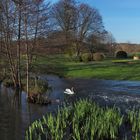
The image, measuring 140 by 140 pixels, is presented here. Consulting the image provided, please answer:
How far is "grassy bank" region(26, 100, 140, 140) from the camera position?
43.1 feet

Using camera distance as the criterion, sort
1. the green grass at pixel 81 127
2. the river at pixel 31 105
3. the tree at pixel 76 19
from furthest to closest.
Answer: the tree at pixel 76 19
the river at pixel 31 105
the green grass at pixel 81 127

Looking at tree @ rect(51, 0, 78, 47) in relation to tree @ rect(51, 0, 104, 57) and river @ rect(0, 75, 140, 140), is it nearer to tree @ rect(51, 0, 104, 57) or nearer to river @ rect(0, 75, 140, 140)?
tree @ rect(51, 0, 104, 57)

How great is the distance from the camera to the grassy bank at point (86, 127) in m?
13.1

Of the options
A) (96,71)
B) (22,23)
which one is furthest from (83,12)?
(22,23)

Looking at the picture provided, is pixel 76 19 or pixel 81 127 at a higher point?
pixel 76 19

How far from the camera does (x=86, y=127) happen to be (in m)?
13.1

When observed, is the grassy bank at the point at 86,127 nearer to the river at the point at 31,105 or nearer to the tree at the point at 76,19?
the river at the point at 31,105

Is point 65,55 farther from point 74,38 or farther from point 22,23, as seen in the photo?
point 22,23

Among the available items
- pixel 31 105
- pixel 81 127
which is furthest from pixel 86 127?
pixel 31 105

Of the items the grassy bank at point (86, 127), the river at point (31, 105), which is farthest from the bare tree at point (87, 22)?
the grassy bank at point (86, 127)

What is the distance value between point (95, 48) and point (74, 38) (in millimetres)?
7280

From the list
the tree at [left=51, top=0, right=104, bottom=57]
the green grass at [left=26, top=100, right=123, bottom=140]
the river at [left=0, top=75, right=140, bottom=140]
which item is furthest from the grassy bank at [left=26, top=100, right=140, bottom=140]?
the tree at [left=51, top=0, right=104, bottom=57]

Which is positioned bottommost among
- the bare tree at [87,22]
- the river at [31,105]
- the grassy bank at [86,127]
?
the river at [31,105]

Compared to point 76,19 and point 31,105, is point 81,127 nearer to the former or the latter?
point 31,105
